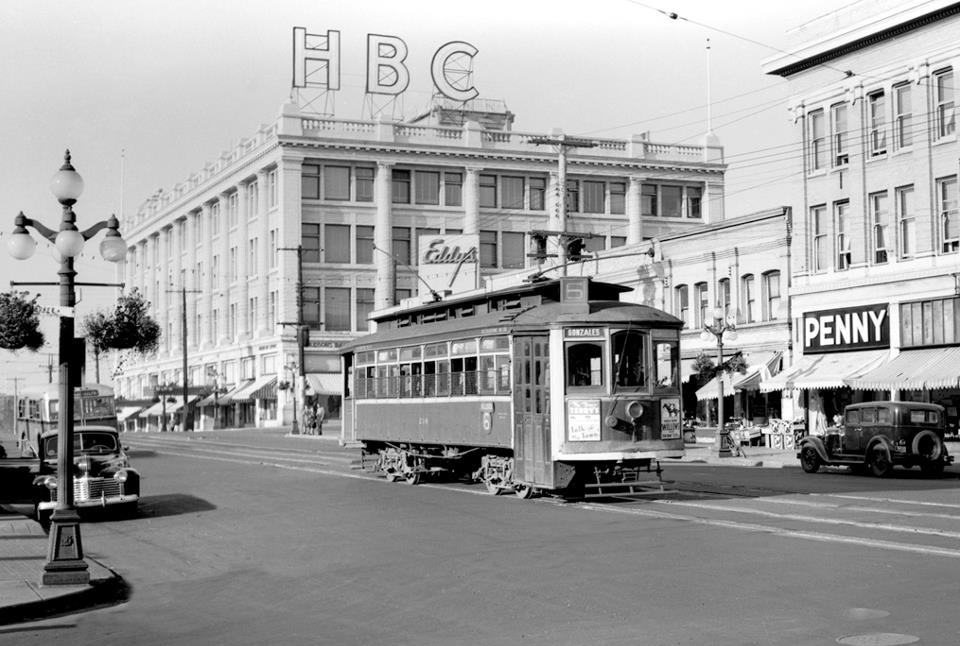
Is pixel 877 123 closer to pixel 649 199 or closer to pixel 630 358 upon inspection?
pixel 630 358

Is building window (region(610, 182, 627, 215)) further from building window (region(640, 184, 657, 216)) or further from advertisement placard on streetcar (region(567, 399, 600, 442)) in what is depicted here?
advertisement placard on streetcar (region(567, 399, 600, 442))

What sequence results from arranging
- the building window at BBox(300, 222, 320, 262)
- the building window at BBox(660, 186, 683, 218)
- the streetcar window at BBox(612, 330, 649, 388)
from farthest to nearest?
the building window at BBox(660, 186, 683, 218)
the building window at BBox(300, 222, 320, 262)
the streetcar window at BBox(612, 330, 649, 388)

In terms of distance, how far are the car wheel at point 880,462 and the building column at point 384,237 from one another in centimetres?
5376

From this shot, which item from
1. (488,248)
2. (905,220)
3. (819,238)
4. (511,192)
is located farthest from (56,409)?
(511,192)

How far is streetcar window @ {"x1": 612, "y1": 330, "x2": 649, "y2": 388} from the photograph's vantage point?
21.4m

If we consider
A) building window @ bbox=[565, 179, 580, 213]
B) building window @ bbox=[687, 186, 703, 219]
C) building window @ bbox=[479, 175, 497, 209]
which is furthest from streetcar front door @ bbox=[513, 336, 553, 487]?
building window @ bbox=[687, 186, 703, 219]

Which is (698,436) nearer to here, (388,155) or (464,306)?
(464,306)

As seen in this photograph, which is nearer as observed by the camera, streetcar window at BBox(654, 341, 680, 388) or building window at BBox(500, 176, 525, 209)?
streetcar window at BBox(654, 341, 680, 388)

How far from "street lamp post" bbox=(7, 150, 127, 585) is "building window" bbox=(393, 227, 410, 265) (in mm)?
68407

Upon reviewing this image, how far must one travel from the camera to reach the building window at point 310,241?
8000 cm

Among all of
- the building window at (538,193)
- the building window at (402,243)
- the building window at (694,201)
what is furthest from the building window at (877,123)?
the building window at (694,201)

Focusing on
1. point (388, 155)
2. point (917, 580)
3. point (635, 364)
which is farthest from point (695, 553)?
point (388, 155)

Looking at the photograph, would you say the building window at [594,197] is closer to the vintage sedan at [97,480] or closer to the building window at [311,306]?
the building window at [311,306]

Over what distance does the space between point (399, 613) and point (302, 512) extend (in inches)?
406
